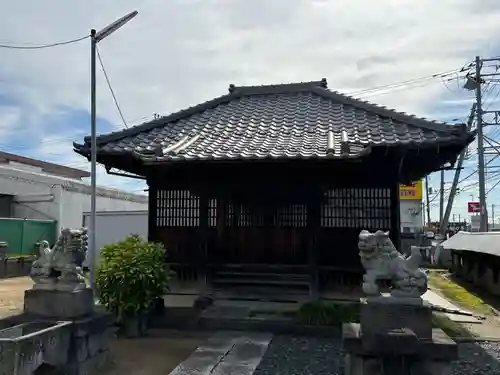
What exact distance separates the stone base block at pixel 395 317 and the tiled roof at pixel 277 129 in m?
3.44

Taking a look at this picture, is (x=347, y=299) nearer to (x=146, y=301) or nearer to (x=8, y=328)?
(x=146, y=301)

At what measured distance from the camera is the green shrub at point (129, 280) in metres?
8.13

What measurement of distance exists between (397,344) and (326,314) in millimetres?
3431

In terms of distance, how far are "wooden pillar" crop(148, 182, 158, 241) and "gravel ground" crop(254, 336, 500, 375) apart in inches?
149

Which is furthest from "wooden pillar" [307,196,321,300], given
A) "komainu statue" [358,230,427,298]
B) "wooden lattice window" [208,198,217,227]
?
"komainu statue" [358,230,427,298]

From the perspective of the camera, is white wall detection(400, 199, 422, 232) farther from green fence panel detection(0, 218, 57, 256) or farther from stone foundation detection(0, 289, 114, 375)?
stone foundation detection(0, 289, 114, 375)

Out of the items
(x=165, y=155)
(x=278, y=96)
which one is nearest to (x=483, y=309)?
(x=278, y=96)

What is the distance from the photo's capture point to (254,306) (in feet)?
30.8

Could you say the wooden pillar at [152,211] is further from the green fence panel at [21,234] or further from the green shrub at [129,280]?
the green fence panel at [21,234]

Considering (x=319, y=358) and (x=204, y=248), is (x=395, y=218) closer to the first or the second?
(x=319, y=358)

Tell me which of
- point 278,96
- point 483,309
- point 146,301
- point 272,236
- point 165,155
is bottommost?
point 483,309

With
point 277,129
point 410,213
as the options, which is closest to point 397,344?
point 277,129

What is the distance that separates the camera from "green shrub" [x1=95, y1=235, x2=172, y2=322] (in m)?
8.13

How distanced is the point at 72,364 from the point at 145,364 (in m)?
1.04
